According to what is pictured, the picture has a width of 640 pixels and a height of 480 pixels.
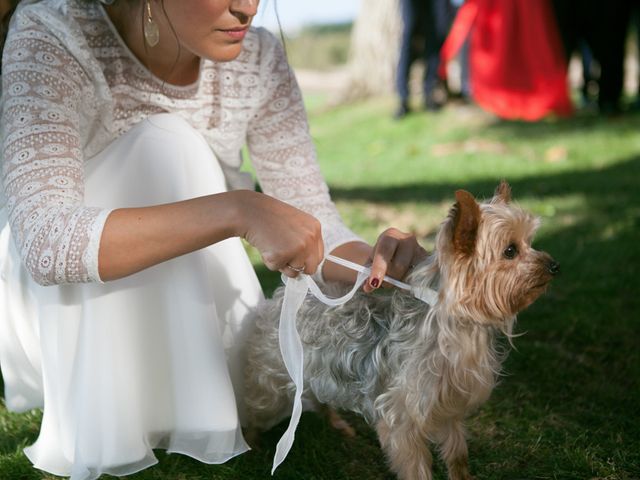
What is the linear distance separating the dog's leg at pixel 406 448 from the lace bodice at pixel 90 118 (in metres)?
0.68

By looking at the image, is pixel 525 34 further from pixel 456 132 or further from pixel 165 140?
pixel 165 140

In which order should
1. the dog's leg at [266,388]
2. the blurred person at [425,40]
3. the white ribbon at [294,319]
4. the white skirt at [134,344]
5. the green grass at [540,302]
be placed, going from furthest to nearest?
1. the blurred person at [425,40]
2. the green grass at [540,302]
3. the dog's leg at [266,388]
4. the white skirt at [134,344]
5. the white ribbon at [294,319]

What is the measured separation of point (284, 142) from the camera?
3.12 m

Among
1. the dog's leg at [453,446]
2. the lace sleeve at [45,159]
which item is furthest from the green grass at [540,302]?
the lace sleeve at [45,159]

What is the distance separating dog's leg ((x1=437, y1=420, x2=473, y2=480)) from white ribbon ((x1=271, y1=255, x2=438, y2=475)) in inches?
21.0

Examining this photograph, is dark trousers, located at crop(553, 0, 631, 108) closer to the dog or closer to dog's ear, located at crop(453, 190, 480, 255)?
the dog

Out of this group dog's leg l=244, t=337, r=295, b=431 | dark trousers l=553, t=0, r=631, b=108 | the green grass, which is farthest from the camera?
dark trousers l=553, t=0, r=631, b=108

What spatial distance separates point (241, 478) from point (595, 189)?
4.99 meters

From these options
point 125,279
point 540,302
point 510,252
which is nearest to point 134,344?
point 125,279

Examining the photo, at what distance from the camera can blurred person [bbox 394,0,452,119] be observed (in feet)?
36.3

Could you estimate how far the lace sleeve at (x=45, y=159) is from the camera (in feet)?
7.32

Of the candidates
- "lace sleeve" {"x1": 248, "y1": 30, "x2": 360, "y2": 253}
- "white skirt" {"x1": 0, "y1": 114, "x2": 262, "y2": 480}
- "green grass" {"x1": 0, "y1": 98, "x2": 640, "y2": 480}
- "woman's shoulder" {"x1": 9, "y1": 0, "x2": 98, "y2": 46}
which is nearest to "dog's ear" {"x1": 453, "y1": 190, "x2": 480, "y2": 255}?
"lace sleeve" {"x1": 248, "y1": 30, "x2": 360, "y2": 253}

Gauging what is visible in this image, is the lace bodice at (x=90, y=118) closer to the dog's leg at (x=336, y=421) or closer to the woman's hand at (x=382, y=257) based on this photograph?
the woman's hand at (x=382, y=257)

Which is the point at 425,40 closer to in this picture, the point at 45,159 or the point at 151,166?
the point at 151,166
